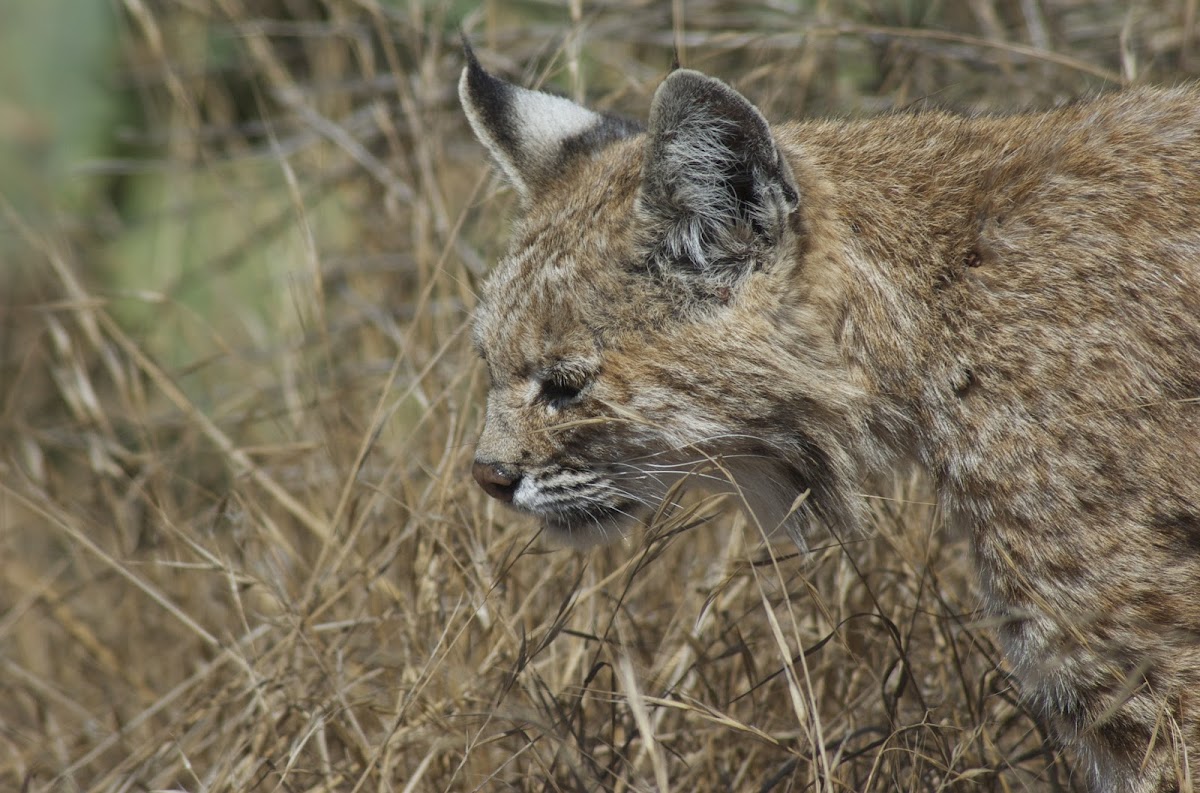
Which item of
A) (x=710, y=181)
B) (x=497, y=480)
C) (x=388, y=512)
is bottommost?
(x=388, y=512)

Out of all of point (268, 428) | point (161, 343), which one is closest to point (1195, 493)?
point (268, 428)

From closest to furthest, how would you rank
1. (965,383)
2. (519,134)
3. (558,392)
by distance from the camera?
(965,383)
(558,392)
(519,134)

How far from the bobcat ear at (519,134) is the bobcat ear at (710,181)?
2.24 feet

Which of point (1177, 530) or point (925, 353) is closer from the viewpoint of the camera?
point (1177, 530)

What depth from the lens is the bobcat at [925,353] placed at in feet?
9.27

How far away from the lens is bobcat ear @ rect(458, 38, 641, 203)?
3812mm

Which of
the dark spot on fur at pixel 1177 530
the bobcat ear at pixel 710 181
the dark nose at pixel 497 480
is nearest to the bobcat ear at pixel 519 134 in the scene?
the bobcat ear at pixel 710 181

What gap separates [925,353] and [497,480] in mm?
1133

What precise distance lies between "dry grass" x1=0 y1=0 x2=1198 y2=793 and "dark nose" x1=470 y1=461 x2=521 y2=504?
6.7 inches

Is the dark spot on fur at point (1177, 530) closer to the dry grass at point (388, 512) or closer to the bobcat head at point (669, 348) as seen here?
the dry grass at point (388, 512)

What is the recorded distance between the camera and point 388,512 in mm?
4426

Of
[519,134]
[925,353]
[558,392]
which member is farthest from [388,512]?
[925,353]

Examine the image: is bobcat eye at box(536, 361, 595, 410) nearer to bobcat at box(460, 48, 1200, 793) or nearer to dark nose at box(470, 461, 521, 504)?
bobcat at box(460, 48, 1200, 793)

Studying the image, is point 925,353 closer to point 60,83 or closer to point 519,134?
point 519,134
